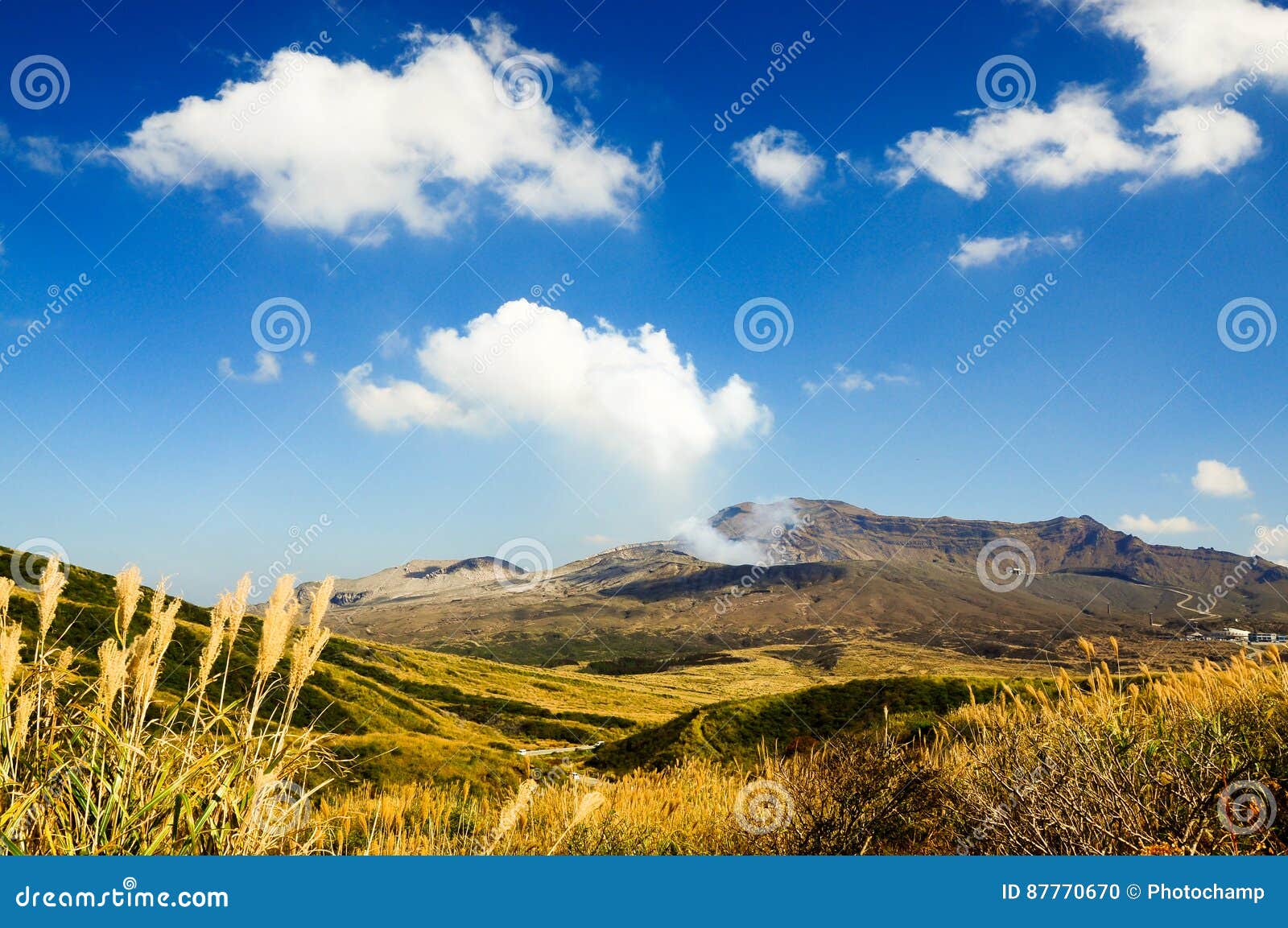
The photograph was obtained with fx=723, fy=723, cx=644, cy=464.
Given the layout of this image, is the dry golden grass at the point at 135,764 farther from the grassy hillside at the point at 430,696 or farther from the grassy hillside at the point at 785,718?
the grassy hillside at the point at 785,718

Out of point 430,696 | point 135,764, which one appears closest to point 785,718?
point 135,764

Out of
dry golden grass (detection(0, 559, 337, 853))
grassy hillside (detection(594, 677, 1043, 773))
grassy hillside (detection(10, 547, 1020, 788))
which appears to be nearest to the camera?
dry golden grass (detection(0, 559, 337, 853))

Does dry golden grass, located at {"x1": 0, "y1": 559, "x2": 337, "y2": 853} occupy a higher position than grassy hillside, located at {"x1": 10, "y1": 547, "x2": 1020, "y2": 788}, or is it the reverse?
dry golden grass, located at {"x1": 0, "y1": 559, "x2": 337, "y2": 853}

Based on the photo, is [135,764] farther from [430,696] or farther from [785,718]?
[430,696]

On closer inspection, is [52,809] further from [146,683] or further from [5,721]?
[146,683]

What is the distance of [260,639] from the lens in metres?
4.53

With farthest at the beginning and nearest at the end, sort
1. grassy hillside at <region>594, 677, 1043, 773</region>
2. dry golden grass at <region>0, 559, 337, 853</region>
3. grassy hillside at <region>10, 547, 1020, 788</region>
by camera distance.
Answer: grassy hillside at <region>10, 547, 1020, 788</region>
grassy hillside at <region>594, 677, 1043, 773</region>
dry golden grass at <region>0, 559, 337, 853</region>

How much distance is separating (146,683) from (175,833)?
1005 mm

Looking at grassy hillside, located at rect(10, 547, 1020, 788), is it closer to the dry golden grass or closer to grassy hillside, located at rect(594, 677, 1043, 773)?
the dry golden grass

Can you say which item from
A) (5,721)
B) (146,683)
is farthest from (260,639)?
(5,721)

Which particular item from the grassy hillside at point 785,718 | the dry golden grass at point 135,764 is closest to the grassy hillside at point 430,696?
the dry golden grass at point 135,764

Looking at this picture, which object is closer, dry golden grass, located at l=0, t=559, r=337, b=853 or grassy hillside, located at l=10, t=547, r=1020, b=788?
dry golden grass, located at l=0, t=559, r=337, b=853

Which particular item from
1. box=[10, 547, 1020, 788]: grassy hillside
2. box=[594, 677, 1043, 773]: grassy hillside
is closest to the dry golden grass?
box=[10, 547, 1020, 788]: grassy hillside

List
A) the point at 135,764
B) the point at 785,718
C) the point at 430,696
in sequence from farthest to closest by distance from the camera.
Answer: the point at 430,696, the point at 785,718, the point at 135,764
